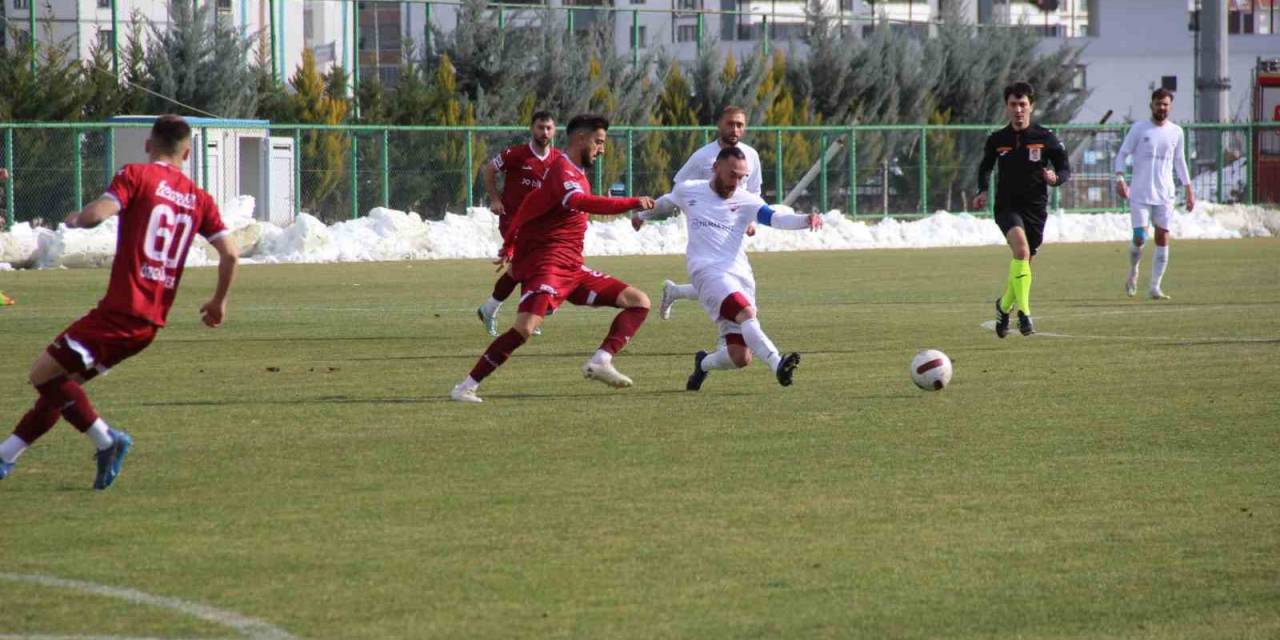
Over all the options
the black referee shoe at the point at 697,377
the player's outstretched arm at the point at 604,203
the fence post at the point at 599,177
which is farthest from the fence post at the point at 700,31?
the player's outstretched arm at the point at 604,203

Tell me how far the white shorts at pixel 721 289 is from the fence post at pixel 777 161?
93.6 ft

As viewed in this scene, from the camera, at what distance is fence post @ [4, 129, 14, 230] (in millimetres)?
31250

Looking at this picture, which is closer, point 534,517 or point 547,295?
point 534,517

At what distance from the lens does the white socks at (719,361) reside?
12.4 m

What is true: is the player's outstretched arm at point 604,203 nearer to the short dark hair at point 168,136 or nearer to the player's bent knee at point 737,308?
the player's bent knee at point 737,308

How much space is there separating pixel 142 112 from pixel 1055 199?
21.3 metres

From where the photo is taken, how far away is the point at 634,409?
11.5m

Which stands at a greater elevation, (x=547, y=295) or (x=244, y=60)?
(x=244, y=60)

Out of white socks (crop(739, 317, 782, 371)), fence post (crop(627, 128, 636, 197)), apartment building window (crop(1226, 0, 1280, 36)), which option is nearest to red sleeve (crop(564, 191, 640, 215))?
white socks (crop(739, 317, 782, 371))

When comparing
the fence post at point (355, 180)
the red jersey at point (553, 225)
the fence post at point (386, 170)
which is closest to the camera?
the red jersey at point (553, 225)

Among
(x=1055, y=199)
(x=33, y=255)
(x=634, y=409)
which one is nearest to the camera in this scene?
(x=634, y=409)

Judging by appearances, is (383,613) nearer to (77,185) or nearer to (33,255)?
(33,255)

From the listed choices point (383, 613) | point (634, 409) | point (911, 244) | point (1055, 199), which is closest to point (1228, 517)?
point (383, 613)

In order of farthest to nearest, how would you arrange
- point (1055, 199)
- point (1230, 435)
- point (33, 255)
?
point (1055, 199) → point (33, 255) → point (1230, 435)
